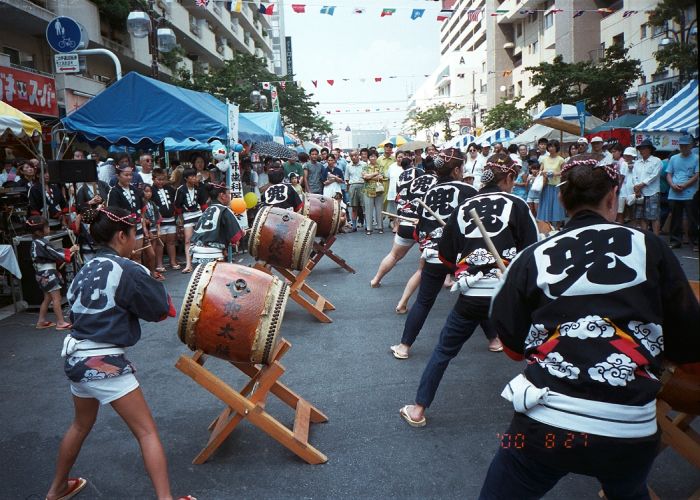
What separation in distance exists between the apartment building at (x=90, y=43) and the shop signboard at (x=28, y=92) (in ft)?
0.09

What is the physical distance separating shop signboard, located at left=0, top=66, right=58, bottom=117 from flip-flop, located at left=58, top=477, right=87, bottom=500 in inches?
429

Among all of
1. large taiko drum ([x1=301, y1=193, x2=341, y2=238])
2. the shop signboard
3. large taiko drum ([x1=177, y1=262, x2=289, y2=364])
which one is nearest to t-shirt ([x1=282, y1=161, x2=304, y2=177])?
large taiko drum ([x1=301, y1=193, x2=341, y2=238])

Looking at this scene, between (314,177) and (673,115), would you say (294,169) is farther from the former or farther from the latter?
(673,115)

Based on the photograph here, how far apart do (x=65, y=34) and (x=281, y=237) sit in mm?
6698

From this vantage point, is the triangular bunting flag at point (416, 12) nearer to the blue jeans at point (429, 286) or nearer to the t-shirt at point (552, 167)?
the t-shirt at point (552, 167)

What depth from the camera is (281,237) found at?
534cm

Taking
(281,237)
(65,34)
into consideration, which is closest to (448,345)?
(281,237)

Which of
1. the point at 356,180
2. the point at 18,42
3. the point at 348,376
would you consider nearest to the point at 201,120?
the point at 356,180

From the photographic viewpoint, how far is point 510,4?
39812 millimetres

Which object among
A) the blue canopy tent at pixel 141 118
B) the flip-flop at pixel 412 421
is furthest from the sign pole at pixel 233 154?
the flip-flop at pixel 412 421

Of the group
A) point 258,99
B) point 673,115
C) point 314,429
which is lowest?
point 314,429

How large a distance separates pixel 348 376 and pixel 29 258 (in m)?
4.38

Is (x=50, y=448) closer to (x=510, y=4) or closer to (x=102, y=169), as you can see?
(x=102, y=169)

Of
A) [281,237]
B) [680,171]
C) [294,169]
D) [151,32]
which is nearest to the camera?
[281,237]
